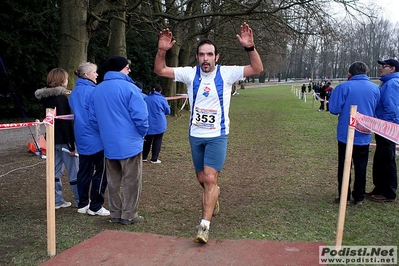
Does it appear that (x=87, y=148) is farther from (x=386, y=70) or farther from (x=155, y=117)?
(x=386, y=70)

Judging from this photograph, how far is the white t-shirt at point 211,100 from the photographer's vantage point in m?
4.42

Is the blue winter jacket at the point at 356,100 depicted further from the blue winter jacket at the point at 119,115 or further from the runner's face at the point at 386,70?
the blue winter jacket at the point at 119,115

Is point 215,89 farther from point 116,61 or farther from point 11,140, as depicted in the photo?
point 11,140

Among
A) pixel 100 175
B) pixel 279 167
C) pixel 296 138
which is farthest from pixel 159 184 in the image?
pixel 296 138

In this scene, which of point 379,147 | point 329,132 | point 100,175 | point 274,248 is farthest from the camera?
point 329,132

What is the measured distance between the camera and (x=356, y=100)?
5.44 metres

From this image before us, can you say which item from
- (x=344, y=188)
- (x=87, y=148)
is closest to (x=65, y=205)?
(x=87, y=148)

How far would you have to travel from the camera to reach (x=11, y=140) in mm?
13773

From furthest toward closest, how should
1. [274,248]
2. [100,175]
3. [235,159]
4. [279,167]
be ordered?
[235,159], [279,167], [100,175], [274,248]

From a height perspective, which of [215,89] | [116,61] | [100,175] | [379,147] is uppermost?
[116,61]

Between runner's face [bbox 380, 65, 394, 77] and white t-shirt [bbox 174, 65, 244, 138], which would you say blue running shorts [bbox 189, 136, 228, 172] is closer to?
white t-shirt [bbox 174, 65, 244, 138]

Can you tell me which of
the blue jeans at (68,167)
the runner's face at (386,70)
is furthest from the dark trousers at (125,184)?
the runner's face at (386,70)

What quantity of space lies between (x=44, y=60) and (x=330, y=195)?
17.2 m

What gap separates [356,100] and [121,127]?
3.21 metres
